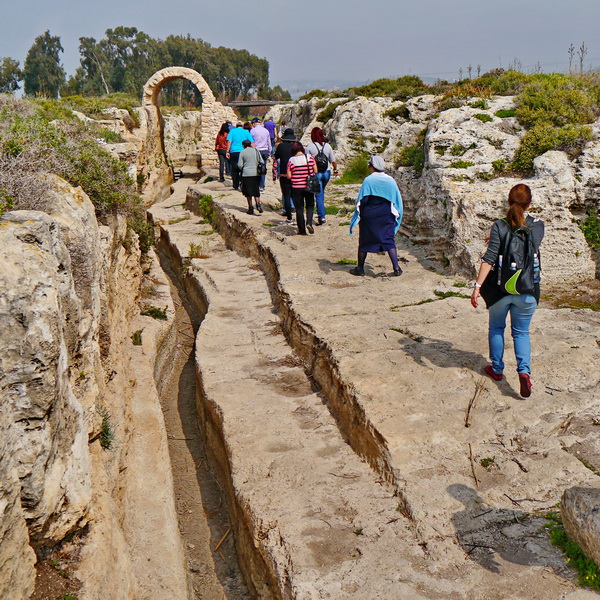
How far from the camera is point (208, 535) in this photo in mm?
5848

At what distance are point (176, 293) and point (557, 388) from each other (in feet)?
28.4

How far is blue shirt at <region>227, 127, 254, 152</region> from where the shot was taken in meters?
14.0

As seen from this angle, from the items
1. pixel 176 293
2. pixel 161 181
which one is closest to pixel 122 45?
pixel 161 181

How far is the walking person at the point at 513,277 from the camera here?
16.2 feet

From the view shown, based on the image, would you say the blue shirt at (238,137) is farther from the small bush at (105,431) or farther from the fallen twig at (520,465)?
the fallen twig at (520,465)

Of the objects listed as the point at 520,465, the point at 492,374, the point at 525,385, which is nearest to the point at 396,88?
the point at 492,374

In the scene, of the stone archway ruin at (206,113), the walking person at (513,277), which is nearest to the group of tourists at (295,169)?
the walking person at (513,277)

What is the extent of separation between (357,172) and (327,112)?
4892 millimetres

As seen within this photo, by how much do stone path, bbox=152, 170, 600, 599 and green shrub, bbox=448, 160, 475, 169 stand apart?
84.8 inches

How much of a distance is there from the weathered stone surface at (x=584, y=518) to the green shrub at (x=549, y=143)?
6.92 metres

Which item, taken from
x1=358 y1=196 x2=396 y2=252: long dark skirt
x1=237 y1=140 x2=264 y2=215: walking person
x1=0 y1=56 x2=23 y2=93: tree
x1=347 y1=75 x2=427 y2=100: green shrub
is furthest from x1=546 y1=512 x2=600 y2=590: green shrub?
x1=0 y1=56 x2=23 y2=93: tree

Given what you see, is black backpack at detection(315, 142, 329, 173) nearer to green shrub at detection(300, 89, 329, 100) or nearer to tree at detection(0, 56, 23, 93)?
green shrub at detection(300, 89, 329, 100)

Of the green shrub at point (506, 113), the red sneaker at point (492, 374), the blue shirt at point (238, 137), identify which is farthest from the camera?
the blue shirt at point (238, 137)

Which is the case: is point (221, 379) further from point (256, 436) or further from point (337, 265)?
point (337, 265)
